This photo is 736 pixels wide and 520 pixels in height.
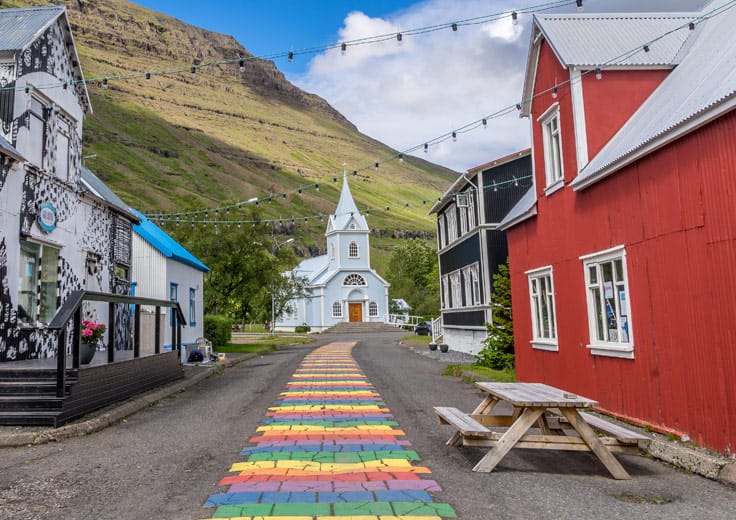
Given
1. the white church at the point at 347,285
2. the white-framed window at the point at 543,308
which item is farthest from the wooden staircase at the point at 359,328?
the white-framed window at the point at 543,308

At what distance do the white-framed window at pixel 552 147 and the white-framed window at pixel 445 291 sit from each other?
15.8 meters

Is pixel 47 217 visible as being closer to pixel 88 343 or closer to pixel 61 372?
pixel 88 343

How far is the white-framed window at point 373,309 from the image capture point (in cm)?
6072

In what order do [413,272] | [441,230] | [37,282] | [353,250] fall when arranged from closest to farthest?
[37,282], [441,230], [353,250], [413,272]

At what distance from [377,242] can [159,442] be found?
532ft

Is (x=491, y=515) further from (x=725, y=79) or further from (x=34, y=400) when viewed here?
(x=34, y=400)

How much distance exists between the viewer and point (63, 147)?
13.4 metres

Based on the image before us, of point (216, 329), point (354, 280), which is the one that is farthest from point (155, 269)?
point (354, 280)

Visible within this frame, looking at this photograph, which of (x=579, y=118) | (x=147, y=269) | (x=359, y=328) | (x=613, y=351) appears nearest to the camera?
(x=613, y=351)

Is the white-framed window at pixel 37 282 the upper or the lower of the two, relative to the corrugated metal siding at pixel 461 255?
lower

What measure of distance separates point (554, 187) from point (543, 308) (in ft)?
9.05

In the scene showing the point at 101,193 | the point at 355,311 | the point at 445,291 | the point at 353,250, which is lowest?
the point at 445,291

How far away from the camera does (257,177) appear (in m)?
186

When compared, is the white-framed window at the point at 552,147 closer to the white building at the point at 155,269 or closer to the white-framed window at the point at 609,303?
the white-framed window at the point at 609,303
